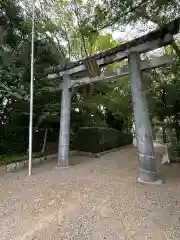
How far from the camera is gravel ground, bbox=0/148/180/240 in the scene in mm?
2347

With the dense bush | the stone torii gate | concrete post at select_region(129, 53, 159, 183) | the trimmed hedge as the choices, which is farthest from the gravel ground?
the trimmed hedge

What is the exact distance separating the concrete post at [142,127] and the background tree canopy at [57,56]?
3.70 ft

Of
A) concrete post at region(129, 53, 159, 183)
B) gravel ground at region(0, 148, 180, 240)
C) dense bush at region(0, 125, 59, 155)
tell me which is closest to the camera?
gravel ground at region(0, 148, 180, 240)

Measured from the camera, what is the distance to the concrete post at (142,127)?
4031 millimetres

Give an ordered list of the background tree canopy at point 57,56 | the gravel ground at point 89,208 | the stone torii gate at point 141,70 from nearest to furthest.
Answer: the gravel ground at point 89,208, the stone torii gate at point 141,70, the background tree canopy at point 57,56

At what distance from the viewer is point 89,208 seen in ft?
9.61

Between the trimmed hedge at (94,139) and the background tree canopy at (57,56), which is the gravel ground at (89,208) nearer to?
the background tree canopy at (57,56)

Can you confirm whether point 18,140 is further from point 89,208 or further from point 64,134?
point 89,208

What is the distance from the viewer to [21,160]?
5977 mm

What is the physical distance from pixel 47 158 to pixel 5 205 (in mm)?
3707

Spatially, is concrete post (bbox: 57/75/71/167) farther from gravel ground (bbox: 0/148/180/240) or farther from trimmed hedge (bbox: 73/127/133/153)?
trimmed hedge (bbox: 73/127/133/153)

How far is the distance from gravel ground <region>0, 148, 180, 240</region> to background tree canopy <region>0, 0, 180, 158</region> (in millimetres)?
2539

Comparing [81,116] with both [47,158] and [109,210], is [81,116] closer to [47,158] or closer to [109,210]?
[47,158]

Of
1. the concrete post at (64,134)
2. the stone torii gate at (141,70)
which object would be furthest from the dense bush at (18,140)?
the stone torii gate at (141,70)
